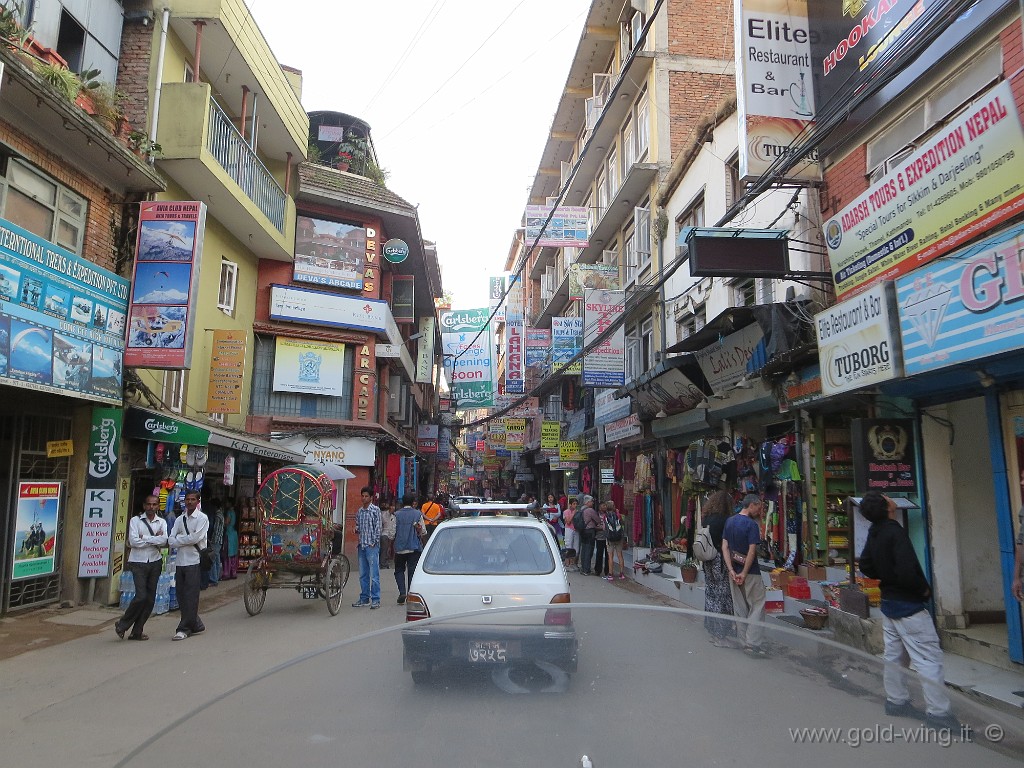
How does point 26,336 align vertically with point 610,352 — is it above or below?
below

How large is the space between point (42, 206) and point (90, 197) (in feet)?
3.79

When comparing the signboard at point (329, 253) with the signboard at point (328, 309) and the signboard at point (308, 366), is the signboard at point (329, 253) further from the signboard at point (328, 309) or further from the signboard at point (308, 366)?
the signboard at point (308, 366)

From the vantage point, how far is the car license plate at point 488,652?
2.22 metres

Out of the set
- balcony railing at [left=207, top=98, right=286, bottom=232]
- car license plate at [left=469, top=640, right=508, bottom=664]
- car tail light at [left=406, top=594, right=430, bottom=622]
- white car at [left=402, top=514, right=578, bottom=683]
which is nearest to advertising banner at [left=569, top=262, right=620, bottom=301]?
balcony railing at [left=207, top=98, right=286, bottom=232]

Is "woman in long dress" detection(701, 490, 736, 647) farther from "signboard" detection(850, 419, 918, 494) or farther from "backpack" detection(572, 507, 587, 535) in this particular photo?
"backpack" detection(572, 507, 587, 535)

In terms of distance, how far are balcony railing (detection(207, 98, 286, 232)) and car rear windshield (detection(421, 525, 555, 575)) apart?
1060 cm

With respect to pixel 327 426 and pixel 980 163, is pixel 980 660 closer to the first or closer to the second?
pixel 980 163

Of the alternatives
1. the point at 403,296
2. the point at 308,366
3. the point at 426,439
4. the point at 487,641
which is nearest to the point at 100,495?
the point at 308,366

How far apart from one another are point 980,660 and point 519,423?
1234 inches

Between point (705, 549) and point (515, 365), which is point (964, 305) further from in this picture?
point (515, 365)

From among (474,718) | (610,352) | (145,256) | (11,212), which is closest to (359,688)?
(474,718)

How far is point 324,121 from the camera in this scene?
24.4m

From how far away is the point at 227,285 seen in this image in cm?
1805

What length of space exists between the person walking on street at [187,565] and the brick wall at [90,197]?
189 inches
